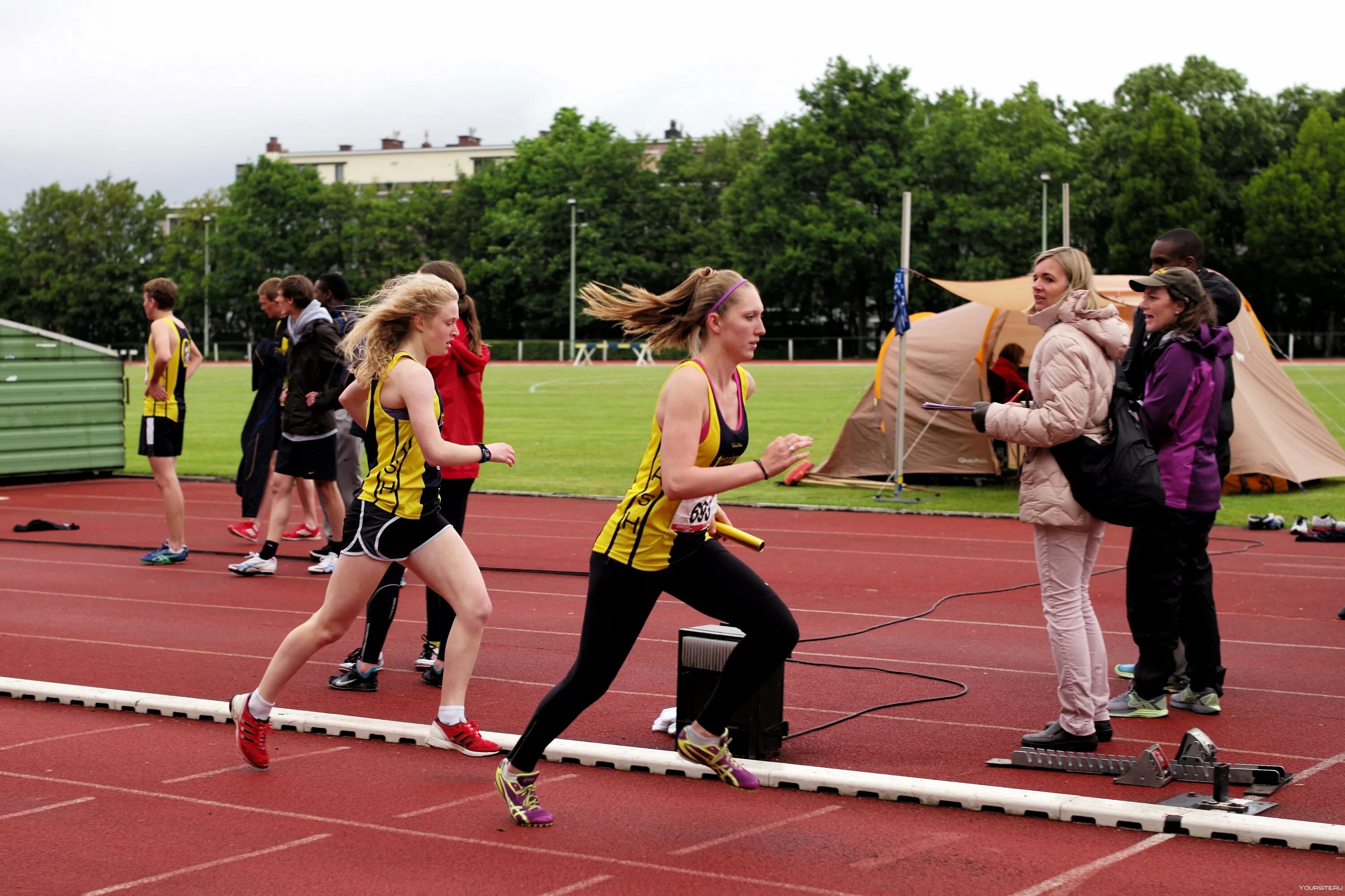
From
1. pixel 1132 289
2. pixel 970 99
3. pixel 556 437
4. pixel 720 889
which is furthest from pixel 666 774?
pixel 970 99

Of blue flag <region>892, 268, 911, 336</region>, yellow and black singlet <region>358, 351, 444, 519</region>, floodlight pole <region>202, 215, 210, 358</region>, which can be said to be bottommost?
yellow and black singlet <region>358, 351, 444, 519</region>

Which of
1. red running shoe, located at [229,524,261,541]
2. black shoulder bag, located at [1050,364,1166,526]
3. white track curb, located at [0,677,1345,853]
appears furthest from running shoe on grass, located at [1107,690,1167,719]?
red running shoe, located at [229,524,261,541]

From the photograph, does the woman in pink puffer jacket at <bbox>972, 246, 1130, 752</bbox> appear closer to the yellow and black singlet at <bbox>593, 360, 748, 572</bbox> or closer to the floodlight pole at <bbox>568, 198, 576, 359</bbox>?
the yellow and black singlet at <bbox>593, 360, 748, 572</bbox>

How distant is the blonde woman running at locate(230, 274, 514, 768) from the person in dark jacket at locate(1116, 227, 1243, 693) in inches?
119

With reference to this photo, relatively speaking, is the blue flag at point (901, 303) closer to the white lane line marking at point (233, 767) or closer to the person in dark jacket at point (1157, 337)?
the person in dark jacket at point (1157, 337)

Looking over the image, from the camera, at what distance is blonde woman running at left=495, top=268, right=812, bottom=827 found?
15.0ft

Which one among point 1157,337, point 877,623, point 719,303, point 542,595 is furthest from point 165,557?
point 1157,337

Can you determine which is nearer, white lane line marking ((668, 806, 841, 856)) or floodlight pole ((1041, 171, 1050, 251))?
white lane line marking ((668, 806, 841, 856))

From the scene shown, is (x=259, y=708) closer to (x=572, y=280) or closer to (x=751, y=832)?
Answer: (x=751, y=832)

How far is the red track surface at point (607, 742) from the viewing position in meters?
4.27

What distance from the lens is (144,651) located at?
756 cm

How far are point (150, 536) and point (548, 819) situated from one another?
8.87 meters

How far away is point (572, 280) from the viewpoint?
67875mm

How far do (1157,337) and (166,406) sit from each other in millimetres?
7298
